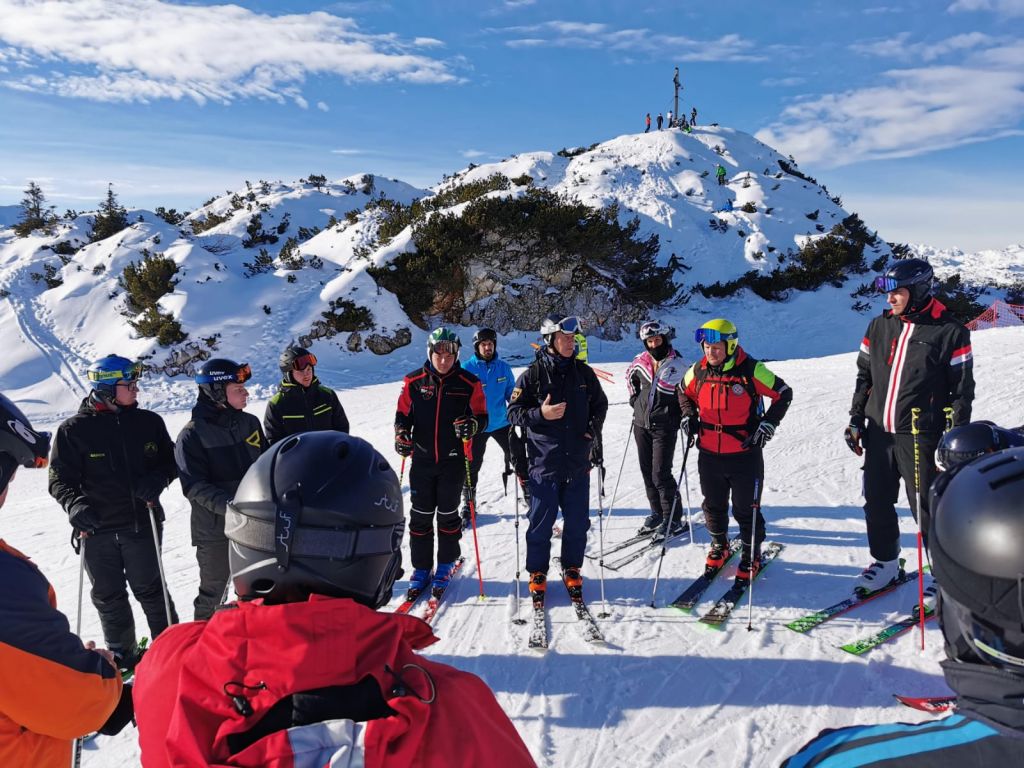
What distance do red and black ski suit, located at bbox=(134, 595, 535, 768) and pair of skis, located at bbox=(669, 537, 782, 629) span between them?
377 centimetres

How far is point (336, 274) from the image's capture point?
74.7ft

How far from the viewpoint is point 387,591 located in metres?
1.55

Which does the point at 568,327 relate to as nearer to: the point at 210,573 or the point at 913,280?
the point at 913,280

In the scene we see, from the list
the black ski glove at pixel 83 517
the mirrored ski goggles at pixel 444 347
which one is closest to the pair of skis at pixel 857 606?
the mirrored ski goggles at pixel 444 347

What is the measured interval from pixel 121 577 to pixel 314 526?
3833 mm

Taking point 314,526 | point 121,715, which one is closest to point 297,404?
point 121,715

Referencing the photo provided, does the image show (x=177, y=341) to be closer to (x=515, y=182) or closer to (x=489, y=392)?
(x=489, y=392)

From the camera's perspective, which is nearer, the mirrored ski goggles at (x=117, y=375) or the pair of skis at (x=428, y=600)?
the mirrored ski goggles at (x=117, y=375)

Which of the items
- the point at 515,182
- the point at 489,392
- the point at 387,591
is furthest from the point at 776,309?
the point at 387,591

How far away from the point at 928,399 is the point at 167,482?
571 cm

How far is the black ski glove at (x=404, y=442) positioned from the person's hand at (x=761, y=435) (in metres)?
2.83

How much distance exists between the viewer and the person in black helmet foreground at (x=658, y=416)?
598 cm

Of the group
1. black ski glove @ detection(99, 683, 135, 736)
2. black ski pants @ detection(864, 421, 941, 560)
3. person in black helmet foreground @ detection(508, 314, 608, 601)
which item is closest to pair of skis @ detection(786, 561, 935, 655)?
black ski pants @ detection(864, 421, 941, 560)

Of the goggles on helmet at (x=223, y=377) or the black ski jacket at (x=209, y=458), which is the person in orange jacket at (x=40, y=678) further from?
the goggles on helmet at (x=223, y=377)
